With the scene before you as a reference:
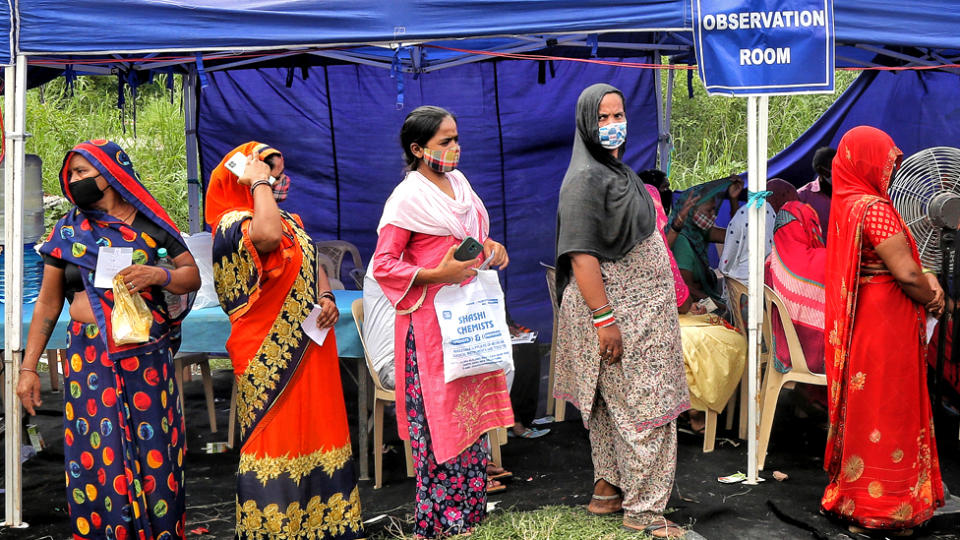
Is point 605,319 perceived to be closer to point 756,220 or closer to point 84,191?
point 756,220

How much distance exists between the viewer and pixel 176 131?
1259cm

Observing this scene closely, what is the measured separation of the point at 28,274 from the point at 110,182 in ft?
6.70

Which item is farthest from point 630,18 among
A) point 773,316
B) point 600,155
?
point 773,316

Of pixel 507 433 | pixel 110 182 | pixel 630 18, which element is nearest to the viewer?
pixel 110 182


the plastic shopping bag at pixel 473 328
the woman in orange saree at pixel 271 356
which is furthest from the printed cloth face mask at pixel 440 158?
the woman in orange saree at pixel 271 356

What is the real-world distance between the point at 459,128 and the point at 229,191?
134 inches

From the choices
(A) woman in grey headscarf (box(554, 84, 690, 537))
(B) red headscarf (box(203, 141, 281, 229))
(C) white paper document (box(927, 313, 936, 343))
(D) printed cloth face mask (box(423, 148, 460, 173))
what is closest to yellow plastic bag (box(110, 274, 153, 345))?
(B) red headscarf (box(203, 141, 281, 229))

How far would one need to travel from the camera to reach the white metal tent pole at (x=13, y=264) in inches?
158

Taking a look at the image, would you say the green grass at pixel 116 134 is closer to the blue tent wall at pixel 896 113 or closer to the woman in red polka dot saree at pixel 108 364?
the blue tent wall at pixel 896 113

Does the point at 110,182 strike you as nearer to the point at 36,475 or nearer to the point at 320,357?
the point at 320,357

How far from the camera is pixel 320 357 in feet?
11.6

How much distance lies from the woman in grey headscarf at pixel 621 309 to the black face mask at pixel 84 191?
1.78m

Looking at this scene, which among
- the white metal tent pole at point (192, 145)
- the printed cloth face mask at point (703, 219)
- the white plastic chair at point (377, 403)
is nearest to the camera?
the white plastic chair at point (377, 403)

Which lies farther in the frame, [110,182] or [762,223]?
[762,223]
